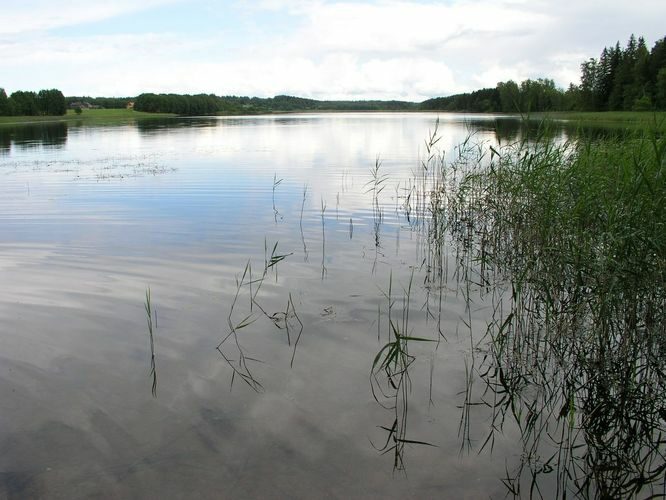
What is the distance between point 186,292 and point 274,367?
282 cm

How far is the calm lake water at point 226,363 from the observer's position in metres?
3.98

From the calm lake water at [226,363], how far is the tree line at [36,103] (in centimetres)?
10419

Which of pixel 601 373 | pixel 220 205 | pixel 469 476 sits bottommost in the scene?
pixel 469 476

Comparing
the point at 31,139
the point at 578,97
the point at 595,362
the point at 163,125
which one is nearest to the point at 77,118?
the point at 163,125

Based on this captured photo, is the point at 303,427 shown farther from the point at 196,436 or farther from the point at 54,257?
the point at 54,257

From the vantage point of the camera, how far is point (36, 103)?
4213 inches

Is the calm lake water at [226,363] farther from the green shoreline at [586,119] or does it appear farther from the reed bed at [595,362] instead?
the green shoreline at [586,119]

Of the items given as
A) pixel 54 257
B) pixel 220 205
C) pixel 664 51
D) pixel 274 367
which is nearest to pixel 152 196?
pixel 220 205

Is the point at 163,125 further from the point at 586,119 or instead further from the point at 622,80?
the point at 622,80

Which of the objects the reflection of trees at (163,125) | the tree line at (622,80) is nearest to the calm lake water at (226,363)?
the reflection of trees at (163,125)

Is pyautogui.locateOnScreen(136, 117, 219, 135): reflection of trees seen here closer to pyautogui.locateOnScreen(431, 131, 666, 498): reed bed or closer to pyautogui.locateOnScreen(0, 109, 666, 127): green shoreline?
pyautogui.locateOnScreen(0, 109, 666, 127): green shoreline

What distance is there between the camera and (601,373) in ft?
16.1

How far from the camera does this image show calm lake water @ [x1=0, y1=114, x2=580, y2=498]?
3.98 m

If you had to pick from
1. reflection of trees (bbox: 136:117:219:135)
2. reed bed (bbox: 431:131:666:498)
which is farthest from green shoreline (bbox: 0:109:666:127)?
reflection of trees (bbox: 136:117:219:135)
